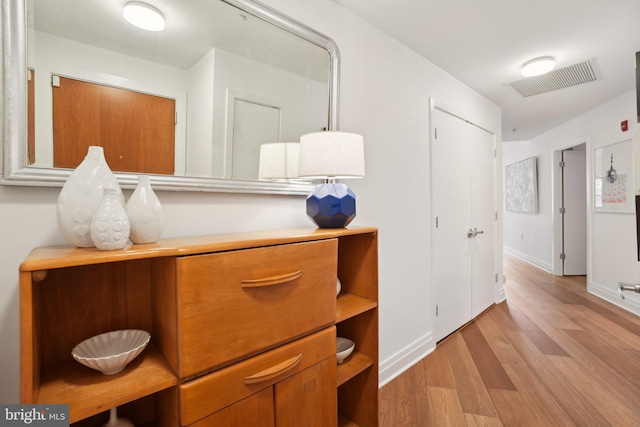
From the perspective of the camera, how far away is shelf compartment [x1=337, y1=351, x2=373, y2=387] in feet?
4.29

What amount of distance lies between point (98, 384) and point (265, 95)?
1.22m

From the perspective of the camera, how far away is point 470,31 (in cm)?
206

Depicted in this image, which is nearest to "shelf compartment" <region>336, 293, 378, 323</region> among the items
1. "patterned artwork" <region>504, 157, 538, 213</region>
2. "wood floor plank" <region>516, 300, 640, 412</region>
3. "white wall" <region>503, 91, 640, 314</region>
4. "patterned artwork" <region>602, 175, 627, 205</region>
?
"wood floor plank" <region>516, 300, 640, 412</region>

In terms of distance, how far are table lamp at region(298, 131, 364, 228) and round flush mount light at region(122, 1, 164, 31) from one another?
0.67 meters

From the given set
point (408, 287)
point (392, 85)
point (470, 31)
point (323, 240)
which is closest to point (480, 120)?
point (470, 31)

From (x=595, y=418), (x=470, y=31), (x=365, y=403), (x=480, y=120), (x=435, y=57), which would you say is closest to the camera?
(x=365, y=403)

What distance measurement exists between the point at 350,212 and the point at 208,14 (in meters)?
1.02

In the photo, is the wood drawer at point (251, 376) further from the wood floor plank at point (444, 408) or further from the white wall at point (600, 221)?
the white wall at point (600, 221)

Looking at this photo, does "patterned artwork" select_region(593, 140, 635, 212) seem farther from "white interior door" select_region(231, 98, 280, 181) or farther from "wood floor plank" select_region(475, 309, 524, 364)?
"white interior door" select_region(231, 98, 280, 181)

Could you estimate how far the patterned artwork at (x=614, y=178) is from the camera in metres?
3.27

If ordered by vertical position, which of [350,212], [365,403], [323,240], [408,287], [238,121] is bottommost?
[365,403]

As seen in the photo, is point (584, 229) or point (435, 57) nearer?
point (435, 57)

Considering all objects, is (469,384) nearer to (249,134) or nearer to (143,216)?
(249,134)

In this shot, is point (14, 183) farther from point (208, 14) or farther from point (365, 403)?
point (365, 403)
